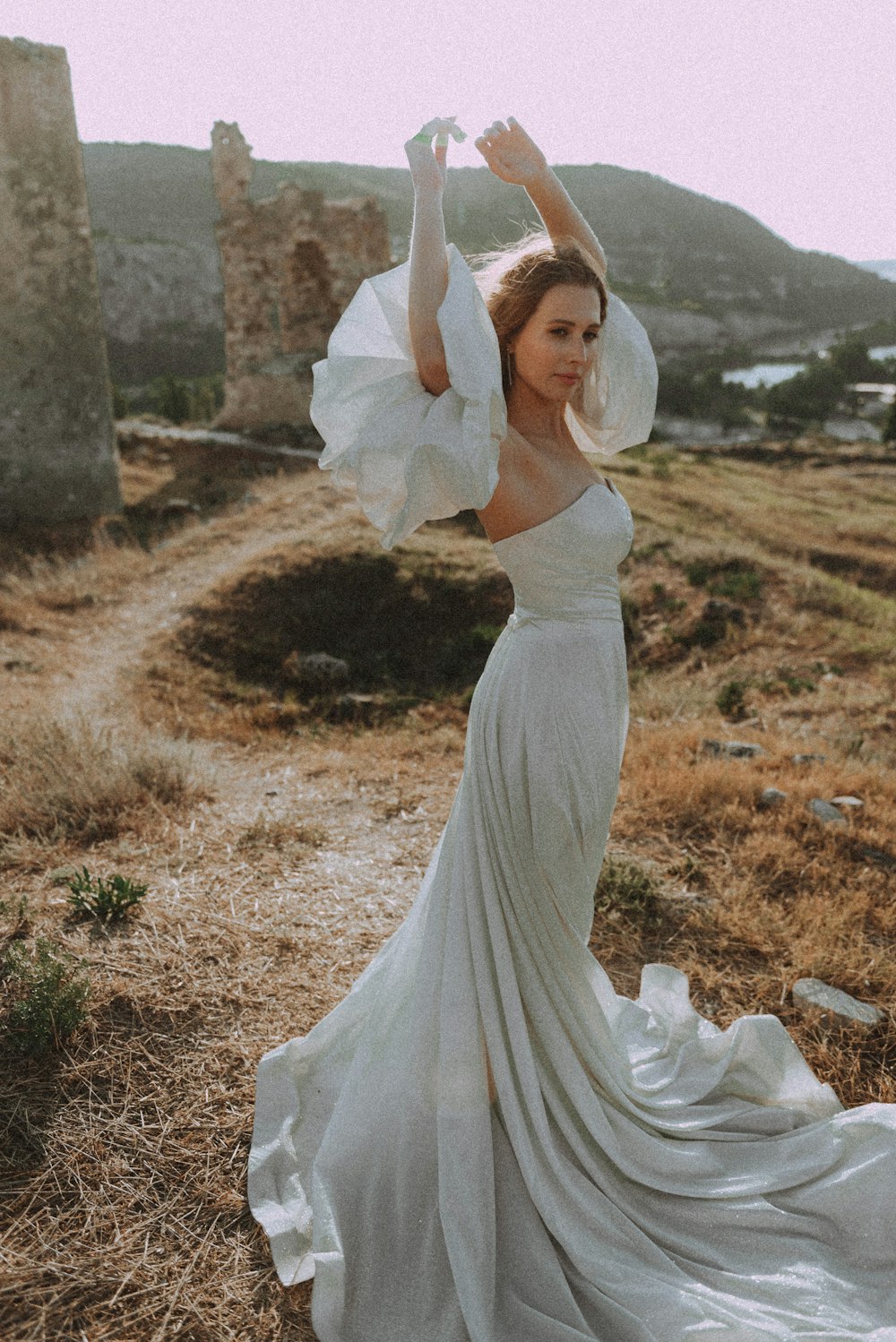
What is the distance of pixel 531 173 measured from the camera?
2.44 m

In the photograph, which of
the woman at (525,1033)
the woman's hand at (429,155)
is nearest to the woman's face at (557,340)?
the woman at (525,1033)

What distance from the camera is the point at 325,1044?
9.43 ft

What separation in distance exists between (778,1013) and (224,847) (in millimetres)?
2553

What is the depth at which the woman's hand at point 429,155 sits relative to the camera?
213 cm

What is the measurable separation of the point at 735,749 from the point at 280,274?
15.5 m

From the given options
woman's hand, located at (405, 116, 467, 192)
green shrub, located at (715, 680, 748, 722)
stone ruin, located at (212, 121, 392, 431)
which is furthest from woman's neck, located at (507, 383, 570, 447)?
stone ruin, located at (212, 121, 392, 431)

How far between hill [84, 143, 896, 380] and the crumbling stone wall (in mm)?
17578

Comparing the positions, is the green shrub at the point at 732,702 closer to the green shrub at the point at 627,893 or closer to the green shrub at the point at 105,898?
the green shrub at the point at 627,893

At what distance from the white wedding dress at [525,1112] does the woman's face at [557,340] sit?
0.74 ft

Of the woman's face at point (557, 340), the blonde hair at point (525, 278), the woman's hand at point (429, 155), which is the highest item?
the woman's hand at point (429, 155)

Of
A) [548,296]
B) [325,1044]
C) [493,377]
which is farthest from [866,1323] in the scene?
[548,296]

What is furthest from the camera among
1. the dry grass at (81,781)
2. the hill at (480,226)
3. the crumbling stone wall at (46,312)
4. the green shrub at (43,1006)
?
the hill at (480,226)

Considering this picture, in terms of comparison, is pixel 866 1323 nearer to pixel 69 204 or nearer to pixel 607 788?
pixel 607 788

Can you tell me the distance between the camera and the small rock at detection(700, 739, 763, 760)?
5789 mm
